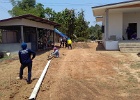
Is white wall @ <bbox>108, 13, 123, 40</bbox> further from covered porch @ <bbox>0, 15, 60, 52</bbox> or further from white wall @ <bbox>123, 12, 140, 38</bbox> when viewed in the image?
covered porch @ <bbox>0, 15, 60, 52</bbox>

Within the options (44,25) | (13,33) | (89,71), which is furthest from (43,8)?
(89,71)

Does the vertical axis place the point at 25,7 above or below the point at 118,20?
above

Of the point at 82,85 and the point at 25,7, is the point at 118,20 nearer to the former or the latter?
the point at 82,85

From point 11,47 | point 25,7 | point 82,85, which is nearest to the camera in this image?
point 82,85

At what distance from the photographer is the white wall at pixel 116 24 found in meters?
24.6

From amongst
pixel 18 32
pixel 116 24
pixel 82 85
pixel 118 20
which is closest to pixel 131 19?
pixel 118 20

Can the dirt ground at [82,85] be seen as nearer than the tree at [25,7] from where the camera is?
Yes

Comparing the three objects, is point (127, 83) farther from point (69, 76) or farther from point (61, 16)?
point (61, 16)

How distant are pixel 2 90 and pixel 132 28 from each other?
772 inches

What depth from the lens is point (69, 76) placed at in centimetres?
1105

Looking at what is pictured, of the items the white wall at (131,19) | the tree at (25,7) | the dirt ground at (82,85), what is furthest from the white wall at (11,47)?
the tree at (25,7)

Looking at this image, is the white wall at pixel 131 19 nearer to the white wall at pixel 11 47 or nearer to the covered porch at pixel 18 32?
the covered porch at pixel 18 32

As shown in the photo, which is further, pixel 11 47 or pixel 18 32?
pixel 18 32

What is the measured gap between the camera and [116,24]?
24.7 meters
